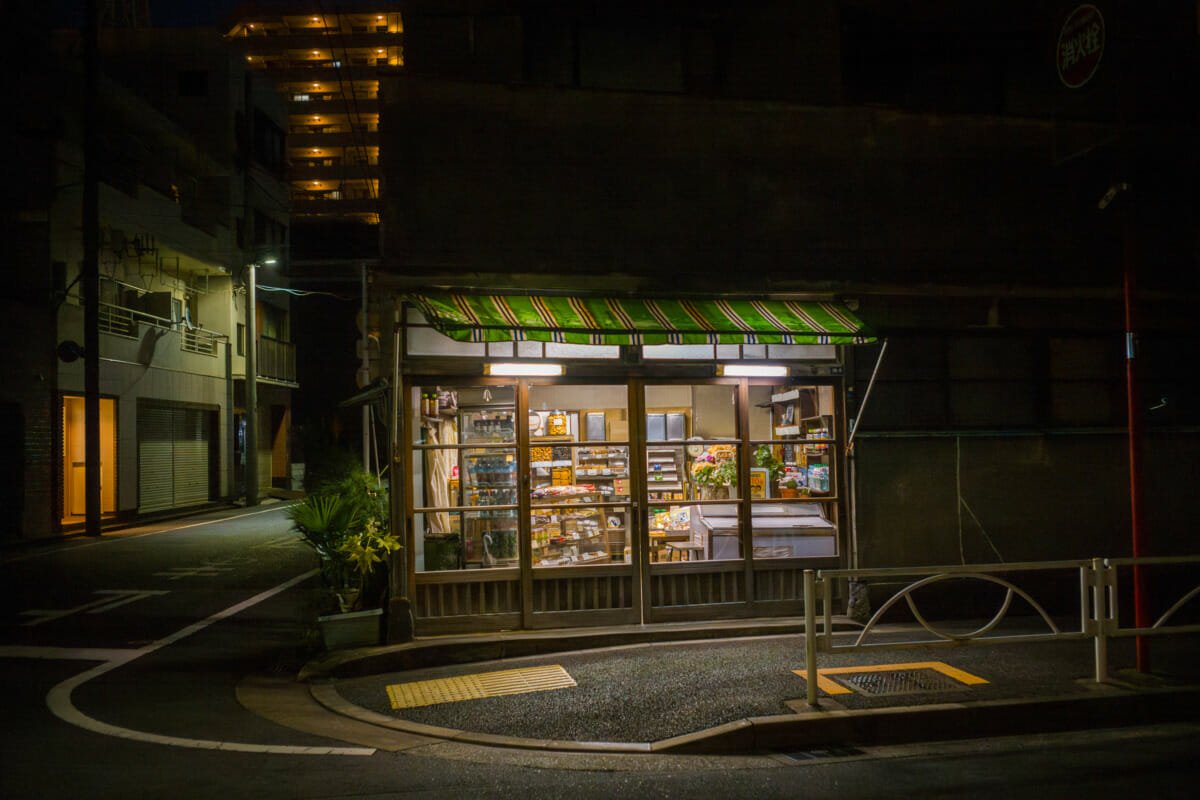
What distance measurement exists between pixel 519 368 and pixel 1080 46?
6934 millimetres

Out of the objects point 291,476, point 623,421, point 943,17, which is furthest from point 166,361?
point 943,17

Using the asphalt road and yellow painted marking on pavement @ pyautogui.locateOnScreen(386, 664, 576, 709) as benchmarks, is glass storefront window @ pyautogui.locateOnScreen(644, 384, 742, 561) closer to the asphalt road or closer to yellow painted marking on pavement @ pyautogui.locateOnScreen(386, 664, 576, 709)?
yellow painted marking on pavement @ pyautogui.locateOnScreen(386, 664, 576, 709)

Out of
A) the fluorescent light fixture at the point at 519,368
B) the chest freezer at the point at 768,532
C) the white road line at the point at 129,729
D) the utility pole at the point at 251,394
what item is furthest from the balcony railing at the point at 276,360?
the chest freezer at the point at 768,532

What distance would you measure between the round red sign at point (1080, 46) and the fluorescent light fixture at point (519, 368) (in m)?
6.41

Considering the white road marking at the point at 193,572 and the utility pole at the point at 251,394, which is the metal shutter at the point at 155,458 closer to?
the utility pole at the point at 251,394

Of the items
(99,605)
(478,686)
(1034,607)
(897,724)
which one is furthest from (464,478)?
(99,605)

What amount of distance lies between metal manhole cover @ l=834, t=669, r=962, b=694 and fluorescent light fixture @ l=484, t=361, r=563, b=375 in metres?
4.42

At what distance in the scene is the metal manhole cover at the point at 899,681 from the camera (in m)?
6.71

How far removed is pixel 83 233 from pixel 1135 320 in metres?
22.0

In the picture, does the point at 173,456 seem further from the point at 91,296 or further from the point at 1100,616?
the point at 1100,616

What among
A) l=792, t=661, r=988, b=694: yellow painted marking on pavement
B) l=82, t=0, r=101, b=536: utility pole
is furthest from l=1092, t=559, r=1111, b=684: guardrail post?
l=82, t=0, r=101, b=536: utility pole

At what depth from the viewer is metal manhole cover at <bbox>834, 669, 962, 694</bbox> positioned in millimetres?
6715

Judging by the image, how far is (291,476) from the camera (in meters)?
33.9

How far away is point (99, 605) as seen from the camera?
1149cm
